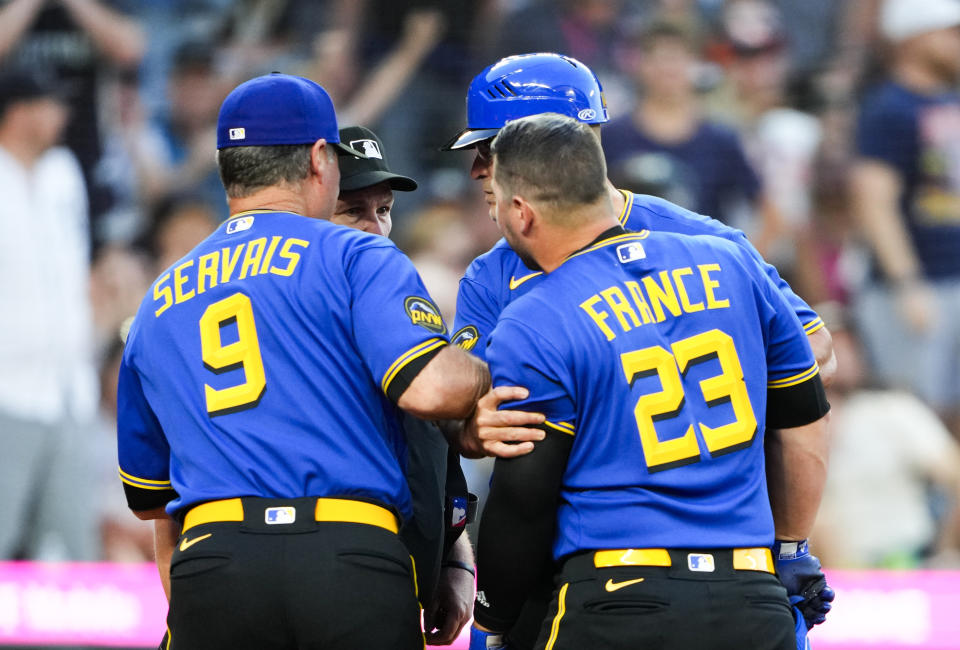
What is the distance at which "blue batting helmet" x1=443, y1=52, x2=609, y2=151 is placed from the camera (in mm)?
3273

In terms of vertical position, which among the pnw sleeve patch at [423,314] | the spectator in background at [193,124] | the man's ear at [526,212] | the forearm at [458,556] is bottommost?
the forearm at [458,556]

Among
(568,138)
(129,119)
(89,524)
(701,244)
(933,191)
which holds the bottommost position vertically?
(89,524)

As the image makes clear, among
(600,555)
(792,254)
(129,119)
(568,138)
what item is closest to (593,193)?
(568,138)

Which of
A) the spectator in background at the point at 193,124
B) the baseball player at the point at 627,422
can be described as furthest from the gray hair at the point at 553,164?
the spectator in background at the point at 193,124

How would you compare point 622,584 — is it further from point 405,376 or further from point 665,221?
point 665,221

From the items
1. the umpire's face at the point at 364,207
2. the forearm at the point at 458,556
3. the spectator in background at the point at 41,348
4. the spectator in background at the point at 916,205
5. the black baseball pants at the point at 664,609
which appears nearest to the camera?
the black baseball pants at the point at 664,609

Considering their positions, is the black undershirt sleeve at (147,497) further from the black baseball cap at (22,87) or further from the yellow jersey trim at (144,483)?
the black baseball cap at (22,87)

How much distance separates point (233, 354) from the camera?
9.19 ft

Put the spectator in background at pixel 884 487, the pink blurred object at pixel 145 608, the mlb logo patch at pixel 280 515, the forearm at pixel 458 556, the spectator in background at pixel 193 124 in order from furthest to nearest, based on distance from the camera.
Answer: the spectator in background at pixel 193 124
the spectator in background at pixel 884 487
the pink blurred object at pixel 145 608
the forearm at pixel 458 556
the mlb logo patch at pixel 280 515

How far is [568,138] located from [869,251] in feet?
17.9

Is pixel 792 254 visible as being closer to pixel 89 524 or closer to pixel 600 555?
pixel 89 524

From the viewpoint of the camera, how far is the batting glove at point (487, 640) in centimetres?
309

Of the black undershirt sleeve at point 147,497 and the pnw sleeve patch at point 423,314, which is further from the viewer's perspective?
the black undershirt sleeve at point 147,497

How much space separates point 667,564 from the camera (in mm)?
2672
